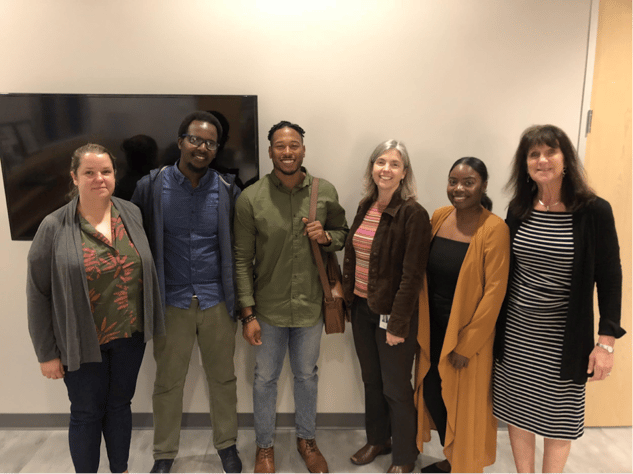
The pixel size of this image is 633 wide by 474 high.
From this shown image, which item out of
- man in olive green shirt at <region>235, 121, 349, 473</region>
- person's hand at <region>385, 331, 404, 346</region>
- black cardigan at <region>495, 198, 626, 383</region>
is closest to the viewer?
black cardigan at <region>495, 198, 626, 383</region>

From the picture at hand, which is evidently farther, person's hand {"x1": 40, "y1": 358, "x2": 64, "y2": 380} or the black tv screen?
the black tv screen

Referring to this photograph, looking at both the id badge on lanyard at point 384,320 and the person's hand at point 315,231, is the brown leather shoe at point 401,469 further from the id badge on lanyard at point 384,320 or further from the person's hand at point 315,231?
the person's hand at point 315,231

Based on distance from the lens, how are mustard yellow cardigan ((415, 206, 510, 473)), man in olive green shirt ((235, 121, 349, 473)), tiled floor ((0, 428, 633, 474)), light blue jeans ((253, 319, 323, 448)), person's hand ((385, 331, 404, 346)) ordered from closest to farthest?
mustard yellow cardigan ((415, 206, 510, 473)), person's hand ((385, 331, 404, 346)), man in olive green shirt ((235, 121, 349, 473)), light blue jeans ((253, 319, 323, 448)), tiled floor ((0, 428, 633, 474))

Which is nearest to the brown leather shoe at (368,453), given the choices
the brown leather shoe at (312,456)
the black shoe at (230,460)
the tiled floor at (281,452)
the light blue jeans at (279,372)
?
the tiled floor at (281,452)

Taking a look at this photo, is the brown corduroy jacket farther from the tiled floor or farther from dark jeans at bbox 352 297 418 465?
the tiled floor

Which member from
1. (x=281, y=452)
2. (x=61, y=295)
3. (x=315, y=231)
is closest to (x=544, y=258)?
(x=315, y=231)

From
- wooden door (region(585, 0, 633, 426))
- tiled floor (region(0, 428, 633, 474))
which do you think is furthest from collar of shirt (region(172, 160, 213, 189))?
wooden door (region(585, 0, 633, 426))

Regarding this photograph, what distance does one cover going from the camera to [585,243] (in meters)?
1.62

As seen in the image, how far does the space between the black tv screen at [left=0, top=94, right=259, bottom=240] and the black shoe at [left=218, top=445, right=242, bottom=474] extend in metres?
1.51

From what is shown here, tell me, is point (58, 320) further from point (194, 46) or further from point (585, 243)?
point (585, 243)

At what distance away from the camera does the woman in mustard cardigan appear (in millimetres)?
1756

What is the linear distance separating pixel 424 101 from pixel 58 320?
2.15 m

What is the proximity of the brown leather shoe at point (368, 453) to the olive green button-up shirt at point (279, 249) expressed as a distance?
843 millimetres

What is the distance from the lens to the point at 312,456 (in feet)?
7.29
